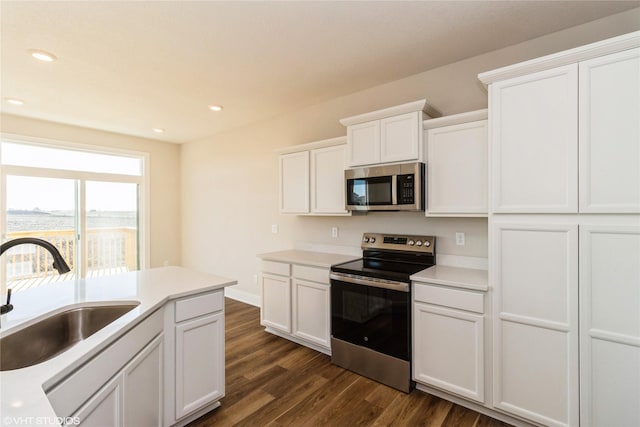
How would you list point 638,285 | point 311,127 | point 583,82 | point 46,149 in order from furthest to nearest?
point 46,149 < point 311,127 < point 583,82 < point 638,285

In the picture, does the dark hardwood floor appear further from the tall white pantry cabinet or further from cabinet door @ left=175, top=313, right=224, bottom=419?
the tall white pantry cabinet

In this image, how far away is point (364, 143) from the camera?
283 centimetres

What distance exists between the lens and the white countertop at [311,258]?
296 cm

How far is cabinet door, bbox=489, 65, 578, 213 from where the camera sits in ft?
5.79

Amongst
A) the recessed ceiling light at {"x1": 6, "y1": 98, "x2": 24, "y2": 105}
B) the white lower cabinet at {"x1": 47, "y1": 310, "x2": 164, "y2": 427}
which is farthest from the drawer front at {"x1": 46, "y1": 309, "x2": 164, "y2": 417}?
the recessed ceiling light at {"x1": 6, "y1": 98, "x2": 24, "y2": 105}

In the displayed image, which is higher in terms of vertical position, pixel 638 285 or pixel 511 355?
pixel 638 285

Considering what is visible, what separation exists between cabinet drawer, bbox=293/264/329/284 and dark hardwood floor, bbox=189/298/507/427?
2.46 feet

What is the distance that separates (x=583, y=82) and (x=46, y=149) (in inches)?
239

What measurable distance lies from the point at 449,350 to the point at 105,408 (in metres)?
2.05

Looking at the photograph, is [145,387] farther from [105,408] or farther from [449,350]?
[449,350]

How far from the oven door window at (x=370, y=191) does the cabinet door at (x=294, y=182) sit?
0.66 metres

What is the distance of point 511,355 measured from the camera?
194 cm

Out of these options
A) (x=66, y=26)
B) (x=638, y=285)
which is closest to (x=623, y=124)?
(x=638, y=285)

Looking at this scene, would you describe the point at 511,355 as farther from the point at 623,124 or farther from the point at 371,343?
the point at 623,124
